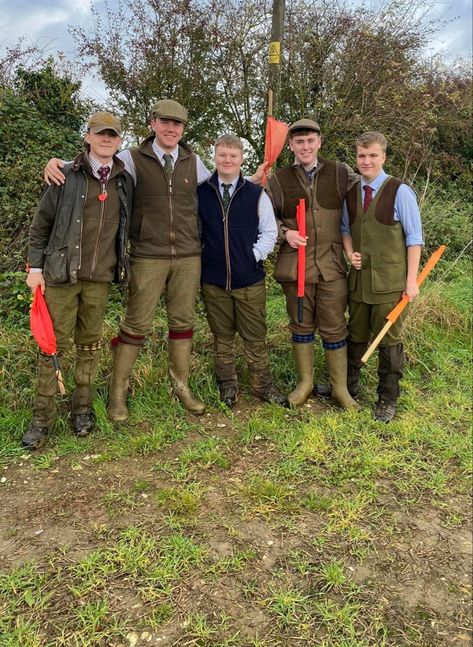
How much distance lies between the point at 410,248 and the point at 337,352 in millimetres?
992

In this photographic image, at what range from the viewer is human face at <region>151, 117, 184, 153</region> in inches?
139

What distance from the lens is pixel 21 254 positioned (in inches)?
206

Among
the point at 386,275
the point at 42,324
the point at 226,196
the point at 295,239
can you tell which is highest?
the point at 226,196

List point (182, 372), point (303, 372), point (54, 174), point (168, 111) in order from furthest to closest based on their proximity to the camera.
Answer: point (303, 372), point (182, 372), point (168, 111), point (54, 174)

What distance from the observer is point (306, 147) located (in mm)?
3758

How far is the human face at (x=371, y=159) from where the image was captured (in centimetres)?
365

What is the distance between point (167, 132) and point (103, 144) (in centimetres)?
48

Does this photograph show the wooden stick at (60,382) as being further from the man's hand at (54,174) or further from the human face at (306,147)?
the human face at (306,147)

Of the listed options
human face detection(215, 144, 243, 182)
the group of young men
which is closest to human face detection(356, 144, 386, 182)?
the group of young men

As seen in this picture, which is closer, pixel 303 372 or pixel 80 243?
pixel 80 243

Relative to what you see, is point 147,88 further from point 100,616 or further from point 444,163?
point 100,616

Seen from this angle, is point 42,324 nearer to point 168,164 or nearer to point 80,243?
point 80,243

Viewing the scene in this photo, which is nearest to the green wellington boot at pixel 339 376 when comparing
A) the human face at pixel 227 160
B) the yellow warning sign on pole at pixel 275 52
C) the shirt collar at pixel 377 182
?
the shirt collar at pixel 377 182

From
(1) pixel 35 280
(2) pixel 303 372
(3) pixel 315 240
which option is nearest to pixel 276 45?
(3) pixel 315 240
